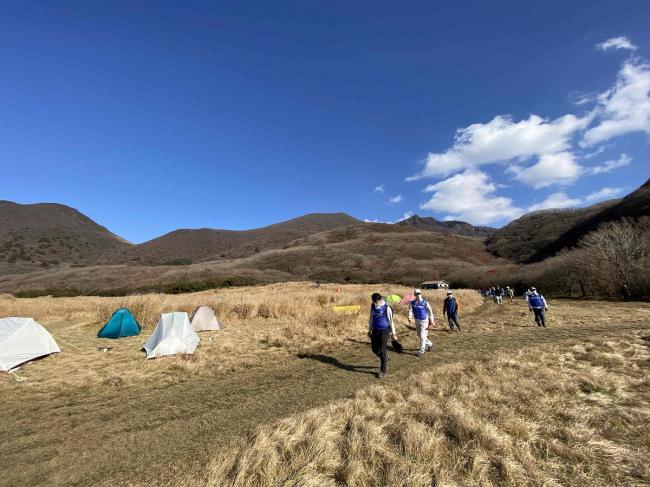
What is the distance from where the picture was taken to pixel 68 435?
630 cm

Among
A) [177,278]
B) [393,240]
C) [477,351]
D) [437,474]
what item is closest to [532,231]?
[393,240]

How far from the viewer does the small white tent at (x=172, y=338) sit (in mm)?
12055

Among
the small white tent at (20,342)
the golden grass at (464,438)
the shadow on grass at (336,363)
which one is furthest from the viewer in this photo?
the small white tent at (20,342)

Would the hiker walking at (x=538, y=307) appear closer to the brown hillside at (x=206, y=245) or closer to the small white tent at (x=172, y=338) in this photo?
the small white tent at (x=172, y=338)

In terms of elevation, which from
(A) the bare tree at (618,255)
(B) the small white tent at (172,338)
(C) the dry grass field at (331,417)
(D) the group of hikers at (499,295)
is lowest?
(D) the group of hikers at (499,295)

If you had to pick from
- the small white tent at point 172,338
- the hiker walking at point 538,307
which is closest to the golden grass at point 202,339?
the small white tent at point 172,338

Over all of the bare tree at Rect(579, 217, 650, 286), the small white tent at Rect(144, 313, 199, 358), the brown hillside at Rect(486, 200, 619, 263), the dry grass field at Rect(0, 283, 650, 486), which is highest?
the brown hillside at Rect(486, 200, 619, 263)

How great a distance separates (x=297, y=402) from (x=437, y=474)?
3897 millimetres

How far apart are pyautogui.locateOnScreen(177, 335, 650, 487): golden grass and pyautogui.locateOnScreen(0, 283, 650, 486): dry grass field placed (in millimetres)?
24

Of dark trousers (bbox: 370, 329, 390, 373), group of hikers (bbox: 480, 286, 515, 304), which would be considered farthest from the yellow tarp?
group of hikers (bbox: 480, 286, 515, 304)

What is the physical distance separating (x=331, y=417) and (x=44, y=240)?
448 feet

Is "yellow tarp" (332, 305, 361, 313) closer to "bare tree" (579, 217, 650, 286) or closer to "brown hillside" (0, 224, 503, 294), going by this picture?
"bare tree" (579, 217, 650, 286)

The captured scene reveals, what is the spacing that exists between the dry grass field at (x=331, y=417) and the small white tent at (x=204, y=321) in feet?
12.4

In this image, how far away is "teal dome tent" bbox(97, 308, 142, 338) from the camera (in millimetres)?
15664
